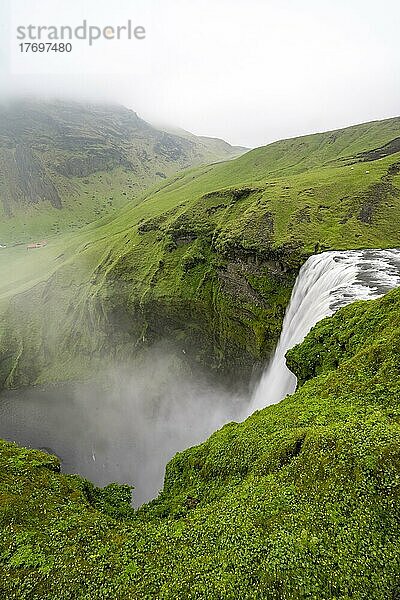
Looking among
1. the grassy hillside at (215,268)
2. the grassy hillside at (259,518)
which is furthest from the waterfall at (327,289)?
the grassy hillside at (259,518)

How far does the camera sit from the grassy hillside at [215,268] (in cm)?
5116


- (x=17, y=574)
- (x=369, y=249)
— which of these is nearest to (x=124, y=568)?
(x=17, y=574)

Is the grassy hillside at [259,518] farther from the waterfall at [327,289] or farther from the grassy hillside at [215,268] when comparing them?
the grassy hillside at [215,268]

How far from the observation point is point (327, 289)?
31.5 meters

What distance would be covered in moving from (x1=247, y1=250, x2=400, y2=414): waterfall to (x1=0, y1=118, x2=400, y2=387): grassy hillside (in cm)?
775

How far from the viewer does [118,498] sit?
62.7ft

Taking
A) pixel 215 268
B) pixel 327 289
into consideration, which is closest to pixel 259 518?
pixel 327 289

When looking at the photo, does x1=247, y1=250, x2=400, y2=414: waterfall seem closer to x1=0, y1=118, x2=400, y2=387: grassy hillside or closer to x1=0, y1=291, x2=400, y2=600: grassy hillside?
x1=0, y1=118, x2=400, y2=387: grassy hillside

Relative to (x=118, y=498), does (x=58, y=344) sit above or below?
below

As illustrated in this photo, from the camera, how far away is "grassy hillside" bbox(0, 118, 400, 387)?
51156 millimetres

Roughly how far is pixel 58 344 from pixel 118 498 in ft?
244

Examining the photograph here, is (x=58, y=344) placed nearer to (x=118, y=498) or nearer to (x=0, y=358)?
(x=0, y=358)

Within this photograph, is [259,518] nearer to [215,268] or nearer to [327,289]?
[327,289]

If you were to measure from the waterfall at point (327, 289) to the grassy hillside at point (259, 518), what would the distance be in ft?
30.3
